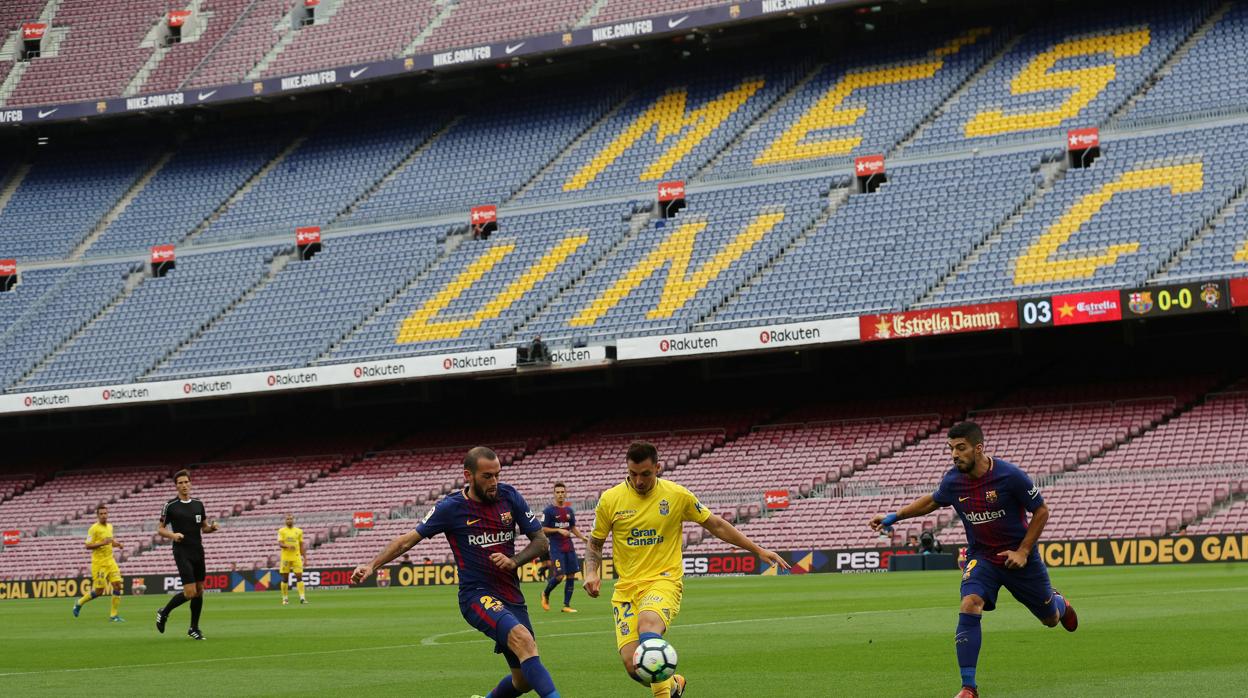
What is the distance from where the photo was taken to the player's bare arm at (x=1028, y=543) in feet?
44.6

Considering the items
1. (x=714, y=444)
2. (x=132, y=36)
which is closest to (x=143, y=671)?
(x=714, y=444)

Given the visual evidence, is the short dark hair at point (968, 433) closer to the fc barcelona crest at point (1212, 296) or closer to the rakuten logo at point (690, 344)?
the fc barcelona crest at point (1212, 296)

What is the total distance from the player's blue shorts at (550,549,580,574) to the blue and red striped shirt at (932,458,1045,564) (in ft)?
A: 56.0

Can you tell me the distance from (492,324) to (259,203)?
1603cm

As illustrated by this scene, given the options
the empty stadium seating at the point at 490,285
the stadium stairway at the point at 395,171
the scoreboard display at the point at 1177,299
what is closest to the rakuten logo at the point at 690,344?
the empty stadium seating at the point at 490,285

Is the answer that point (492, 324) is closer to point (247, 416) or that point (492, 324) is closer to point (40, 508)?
point (247, 416)

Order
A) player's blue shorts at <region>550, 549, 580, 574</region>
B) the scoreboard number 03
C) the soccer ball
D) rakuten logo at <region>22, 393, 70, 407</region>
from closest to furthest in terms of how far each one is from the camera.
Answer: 1. the soccer ball
2. player's blue shorts at <region>550, 549, 580, 574</region>
3. the scoreboard number 03
4. rakuten logo at <region>22, 393, 70, 407</region>

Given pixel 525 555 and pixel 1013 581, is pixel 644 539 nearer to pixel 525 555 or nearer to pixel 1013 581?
pixel 525 555

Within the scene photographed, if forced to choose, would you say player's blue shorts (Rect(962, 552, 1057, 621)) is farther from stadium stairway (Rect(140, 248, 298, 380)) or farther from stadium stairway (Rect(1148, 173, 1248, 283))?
stadium stairway (Rect(140, 248, 298, 380))

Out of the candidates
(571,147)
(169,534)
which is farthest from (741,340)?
(169,534)

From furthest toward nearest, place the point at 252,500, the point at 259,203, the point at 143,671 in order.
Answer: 1. the point at 259,203
2. the point at 252,500
3. the point at 143,671

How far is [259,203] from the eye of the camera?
64.4 meters

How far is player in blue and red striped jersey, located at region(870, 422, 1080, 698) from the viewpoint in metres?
13.6

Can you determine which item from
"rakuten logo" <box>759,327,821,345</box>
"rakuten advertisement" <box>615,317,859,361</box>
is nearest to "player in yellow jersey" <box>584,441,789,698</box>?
"rakuten advertisement" <box>615,317,859,361</box>
